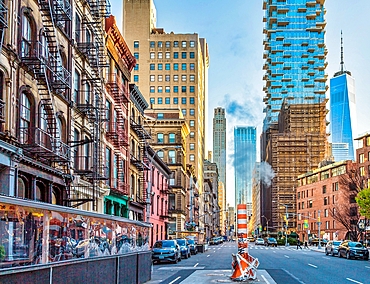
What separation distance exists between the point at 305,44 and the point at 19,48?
16225cm

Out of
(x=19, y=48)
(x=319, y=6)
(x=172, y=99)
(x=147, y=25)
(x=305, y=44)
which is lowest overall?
(x=19, y=48)

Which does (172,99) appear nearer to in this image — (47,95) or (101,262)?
(47,95)

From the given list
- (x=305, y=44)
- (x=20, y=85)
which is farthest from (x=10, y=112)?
(x=305, y=44)

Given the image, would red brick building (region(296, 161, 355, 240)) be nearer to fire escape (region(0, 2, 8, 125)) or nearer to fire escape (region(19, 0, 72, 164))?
fire escape (region(19, 0, 72, 164))

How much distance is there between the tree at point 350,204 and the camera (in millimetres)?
85569

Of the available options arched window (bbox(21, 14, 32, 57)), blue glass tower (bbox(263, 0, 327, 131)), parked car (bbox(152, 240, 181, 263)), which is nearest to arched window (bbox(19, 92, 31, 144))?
arched window (bbox(21, 14, 32, 57))

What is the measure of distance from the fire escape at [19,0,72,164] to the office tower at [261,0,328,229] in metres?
121

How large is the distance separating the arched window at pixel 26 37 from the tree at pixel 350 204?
214 feet

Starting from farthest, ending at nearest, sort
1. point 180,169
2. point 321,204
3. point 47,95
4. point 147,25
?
1. point 321,204
2. point 147,25
3. point 180,169
4. point 47,95

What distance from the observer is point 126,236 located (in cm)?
1983

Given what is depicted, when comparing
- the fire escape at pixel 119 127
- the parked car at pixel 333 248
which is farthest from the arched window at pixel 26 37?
the parked car at pixel 333 248

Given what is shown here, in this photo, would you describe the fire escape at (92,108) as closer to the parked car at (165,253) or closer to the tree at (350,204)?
the parked car at (165,253)

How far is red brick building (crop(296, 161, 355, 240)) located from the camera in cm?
11362

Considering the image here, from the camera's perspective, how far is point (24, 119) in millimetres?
23984
